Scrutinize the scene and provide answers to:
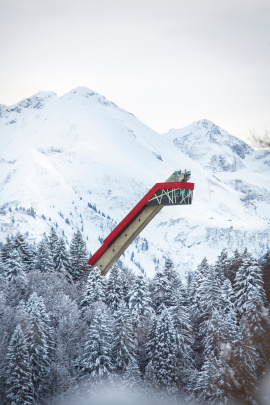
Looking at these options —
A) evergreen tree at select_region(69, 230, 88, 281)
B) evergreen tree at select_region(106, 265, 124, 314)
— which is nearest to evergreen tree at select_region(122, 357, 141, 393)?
evergreen tree at select_region(106, 265, 124, 314)

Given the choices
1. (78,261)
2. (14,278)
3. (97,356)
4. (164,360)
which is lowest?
(97,356)

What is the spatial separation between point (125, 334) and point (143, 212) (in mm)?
22452

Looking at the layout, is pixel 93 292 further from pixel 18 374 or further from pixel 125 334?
pixel 18 374

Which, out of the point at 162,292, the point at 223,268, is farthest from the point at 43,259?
the point at 223,268

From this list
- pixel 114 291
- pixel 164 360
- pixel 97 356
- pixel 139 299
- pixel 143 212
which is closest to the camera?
pixel 97 356

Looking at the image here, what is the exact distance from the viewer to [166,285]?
67.7 m

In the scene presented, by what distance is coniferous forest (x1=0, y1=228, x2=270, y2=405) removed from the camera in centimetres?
4541

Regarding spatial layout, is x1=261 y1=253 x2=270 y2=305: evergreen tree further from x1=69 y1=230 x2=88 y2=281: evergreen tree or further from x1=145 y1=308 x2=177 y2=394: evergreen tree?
x1=69 y1=230 x2=88 y2=281: evergreen tree

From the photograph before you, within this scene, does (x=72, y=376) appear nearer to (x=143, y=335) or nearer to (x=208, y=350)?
(x=143, y=335)

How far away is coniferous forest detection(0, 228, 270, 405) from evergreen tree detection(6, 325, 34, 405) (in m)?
0.09

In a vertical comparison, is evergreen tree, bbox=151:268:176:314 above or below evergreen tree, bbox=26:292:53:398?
above

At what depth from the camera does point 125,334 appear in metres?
53.6

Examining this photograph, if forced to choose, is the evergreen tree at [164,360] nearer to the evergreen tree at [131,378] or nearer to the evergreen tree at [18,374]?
the evergreen tree at [131,378]

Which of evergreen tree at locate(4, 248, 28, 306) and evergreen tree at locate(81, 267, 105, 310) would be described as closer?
evergreen tree at locate(4, 248, 28, 306)
